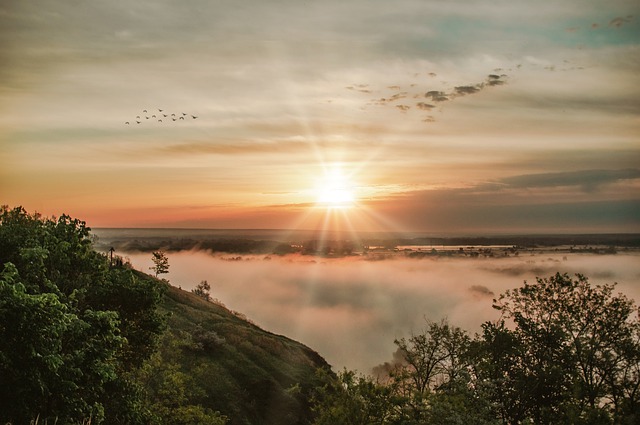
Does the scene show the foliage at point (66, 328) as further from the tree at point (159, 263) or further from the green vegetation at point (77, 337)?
the tree at point (159, 263)

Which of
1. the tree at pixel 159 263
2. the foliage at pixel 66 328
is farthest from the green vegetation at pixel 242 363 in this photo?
the tree at pixel 159 263

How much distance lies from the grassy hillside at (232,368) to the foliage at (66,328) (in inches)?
502

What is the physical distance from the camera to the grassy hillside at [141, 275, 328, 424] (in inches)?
2221

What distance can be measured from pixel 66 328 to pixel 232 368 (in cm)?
5390

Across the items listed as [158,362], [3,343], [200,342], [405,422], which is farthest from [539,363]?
[200,342]

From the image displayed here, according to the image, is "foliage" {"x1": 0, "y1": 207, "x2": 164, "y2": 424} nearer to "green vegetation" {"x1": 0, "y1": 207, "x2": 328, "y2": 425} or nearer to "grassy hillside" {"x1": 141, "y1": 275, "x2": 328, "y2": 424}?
"green vegetation" {"x1": 0, "y1": 207, "x2": 328, "y2": 425}

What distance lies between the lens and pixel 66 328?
22.2 metres

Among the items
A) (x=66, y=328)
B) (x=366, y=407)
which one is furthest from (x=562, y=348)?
(x=66, y=328)

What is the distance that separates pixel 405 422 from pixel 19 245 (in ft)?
82.8

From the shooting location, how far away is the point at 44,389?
20.9 metres

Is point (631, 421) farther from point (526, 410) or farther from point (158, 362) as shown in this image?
point (158, 362)

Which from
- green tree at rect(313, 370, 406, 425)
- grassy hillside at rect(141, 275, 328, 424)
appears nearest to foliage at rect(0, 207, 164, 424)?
green tree at rect(313, 370, 406, 425)

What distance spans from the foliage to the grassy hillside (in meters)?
12.7

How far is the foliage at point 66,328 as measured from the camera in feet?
68.1
